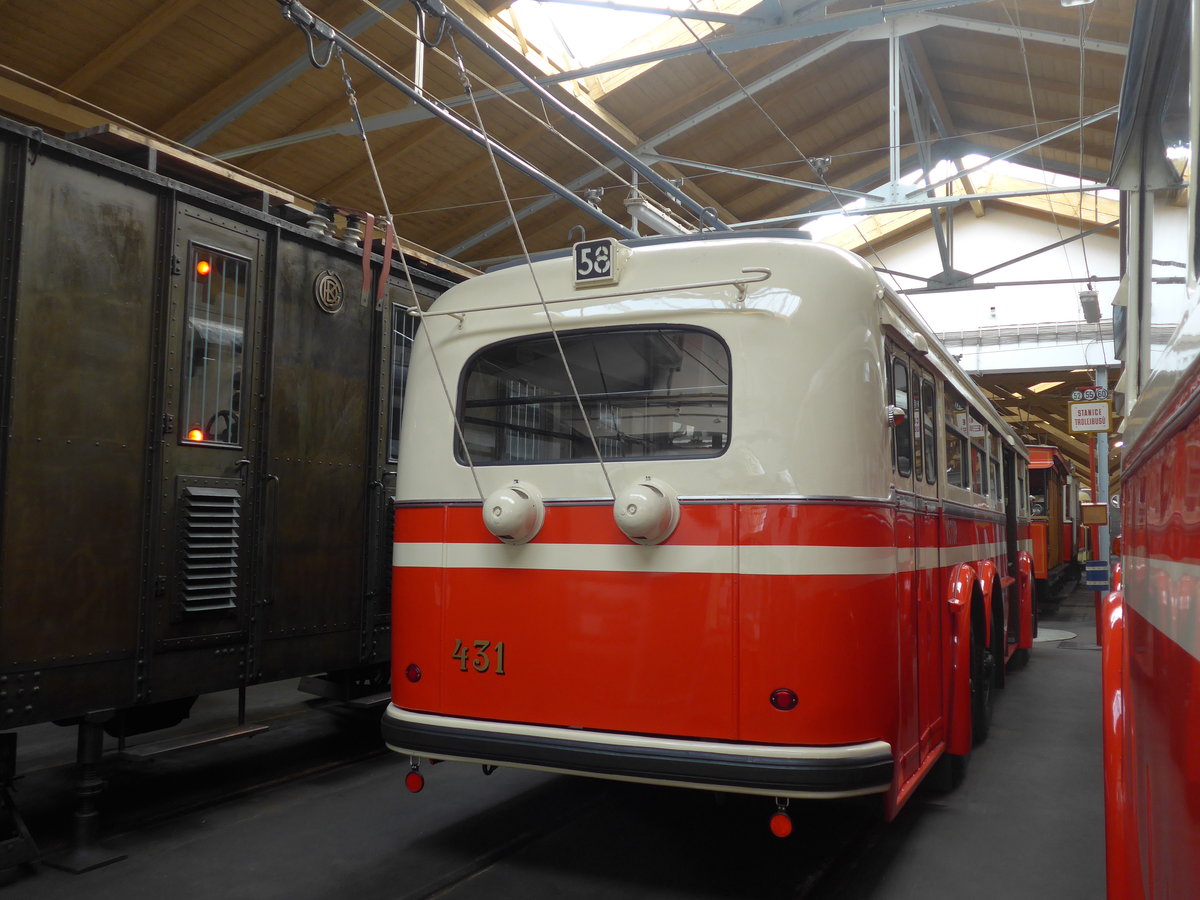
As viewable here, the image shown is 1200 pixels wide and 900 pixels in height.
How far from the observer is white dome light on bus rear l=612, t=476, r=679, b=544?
382 centimetres

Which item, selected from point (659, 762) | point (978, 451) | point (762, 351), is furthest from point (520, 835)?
point (978, 451)

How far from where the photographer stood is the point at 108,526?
183 inches

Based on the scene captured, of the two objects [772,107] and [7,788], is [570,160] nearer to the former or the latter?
[772,107]

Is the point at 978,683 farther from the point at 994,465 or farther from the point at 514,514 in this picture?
the point at 514,514

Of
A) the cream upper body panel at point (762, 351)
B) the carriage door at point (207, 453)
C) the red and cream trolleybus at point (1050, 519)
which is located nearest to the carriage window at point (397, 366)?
the carriage door at point (207, 453)

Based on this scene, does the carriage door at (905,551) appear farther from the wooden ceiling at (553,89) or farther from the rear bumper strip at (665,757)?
the wooden ceiling at (553,89)

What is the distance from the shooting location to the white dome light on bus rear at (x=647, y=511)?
3.82m

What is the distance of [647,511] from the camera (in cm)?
381

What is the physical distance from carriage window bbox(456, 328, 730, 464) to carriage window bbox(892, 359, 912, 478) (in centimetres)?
96

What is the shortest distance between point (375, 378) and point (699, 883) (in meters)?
3.89

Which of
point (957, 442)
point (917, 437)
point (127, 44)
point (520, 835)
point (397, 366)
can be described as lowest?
point (520, 835)

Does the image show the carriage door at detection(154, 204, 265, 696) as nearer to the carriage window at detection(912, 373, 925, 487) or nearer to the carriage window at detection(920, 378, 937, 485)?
the carriage window at detection(912, 373, 925, 487)

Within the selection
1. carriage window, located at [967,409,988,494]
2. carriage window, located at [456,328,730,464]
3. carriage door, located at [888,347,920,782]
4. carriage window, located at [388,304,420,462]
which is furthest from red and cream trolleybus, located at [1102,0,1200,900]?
carriage window, located at [388,304,420,462]

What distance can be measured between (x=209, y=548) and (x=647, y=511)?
273cm
